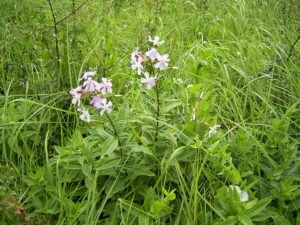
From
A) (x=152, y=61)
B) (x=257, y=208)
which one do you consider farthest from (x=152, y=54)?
(x=257, y=208)

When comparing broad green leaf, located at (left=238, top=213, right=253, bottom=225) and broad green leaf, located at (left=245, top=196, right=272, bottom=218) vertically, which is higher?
broad green leaf, located at (left=245, top=196, right=272, bottom=218)

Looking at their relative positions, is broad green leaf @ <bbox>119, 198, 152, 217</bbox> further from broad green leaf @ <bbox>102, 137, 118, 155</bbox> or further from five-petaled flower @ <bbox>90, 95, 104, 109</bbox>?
five-petaled flower @ <bbox>90, 95, 104, 109</bbox>

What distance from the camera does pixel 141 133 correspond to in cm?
166

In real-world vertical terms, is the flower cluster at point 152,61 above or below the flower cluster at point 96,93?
above

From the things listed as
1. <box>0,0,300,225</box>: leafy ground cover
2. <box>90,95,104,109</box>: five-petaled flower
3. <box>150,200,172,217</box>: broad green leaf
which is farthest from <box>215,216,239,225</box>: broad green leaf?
<box>90,95,104,109</box>: five-petaled flower

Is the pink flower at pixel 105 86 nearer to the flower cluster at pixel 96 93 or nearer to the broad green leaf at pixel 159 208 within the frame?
the flower cluster at pixel 96 93

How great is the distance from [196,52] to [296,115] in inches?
25.7

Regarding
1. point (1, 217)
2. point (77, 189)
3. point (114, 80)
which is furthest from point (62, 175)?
point (114, 80)

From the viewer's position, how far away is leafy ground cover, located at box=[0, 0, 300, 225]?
145 cm

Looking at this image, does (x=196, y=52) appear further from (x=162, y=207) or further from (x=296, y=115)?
(x=162, y=207)

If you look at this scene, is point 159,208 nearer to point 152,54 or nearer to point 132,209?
point 132,209

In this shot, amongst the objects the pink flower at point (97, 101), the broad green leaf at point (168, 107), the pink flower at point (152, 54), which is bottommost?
the broad green leaf at point (168, 107)

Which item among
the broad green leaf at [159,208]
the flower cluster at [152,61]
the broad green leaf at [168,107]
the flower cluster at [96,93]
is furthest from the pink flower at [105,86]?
the broad green leaf at [159,208]

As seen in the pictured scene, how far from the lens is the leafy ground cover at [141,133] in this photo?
1.45 meters
